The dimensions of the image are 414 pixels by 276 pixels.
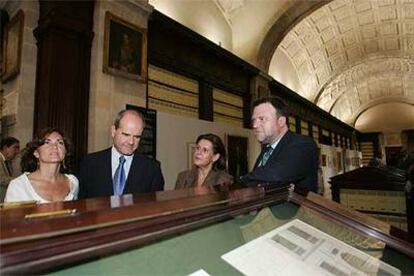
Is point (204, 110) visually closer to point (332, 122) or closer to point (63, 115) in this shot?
point (63, 115)

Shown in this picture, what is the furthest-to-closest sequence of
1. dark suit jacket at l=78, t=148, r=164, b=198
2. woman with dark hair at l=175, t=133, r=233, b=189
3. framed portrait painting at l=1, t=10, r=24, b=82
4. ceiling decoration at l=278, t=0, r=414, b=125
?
ceiling decoration at l=278, t=0, r=414, b=125 → framed portrait painting at l=1, t=10, r=24, b=82 → woman with dark hair at l=175, t=133, r=233, b=189 → dark suit jacket at l=78, t=148, r=164, b=198

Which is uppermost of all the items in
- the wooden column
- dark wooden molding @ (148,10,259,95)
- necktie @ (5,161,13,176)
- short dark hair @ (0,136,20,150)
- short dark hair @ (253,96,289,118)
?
dark wooden molding @ (148,10,259,95)

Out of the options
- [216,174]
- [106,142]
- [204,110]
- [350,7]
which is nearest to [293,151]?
[216,174]

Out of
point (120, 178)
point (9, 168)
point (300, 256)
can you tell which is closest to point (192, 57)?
point (9, 168)

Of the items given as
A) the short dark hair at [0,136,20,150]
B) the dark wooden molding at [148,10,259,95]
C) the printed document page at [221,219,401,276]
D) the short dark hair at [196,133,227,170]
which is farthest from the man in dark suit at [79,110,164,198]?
the dark wooden molding at [148,10,259,95]

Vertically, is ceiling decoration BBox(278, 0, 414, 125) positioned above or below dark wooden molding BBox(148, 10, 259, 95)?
above

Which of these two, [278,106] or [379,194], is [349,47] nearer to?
[379,194]

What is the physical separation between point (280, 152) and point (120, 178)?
1.15 m

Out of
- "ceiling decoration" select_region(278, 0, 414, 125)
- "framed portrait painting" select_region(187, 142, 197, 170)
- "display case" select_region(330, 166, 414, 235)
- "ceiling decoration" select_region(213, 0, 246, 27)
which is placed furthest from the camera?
"ceiling decoration" select_region(278, 0, 414, 125)

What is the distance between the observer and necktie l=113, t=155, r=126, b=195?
2189 mm

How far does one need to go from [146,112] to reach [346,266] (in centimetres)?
346

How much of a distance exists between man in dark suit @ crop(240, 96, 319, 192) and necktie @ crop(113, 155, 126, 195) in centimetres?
95

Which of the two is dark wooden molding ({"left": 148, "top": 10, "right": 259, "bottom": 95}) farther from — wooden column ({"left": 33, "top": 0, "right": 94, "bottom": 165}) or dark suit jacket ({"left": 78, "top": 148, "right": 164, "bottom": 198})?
dark suit jacket ({"left": 78, "top": 148, "right": 164, "bottom": 198})

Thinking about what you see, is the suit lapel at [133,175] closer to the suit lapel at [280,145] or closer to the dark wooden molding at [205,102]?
the suit lapel at [280,145]
